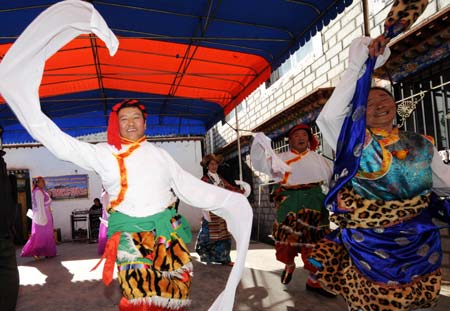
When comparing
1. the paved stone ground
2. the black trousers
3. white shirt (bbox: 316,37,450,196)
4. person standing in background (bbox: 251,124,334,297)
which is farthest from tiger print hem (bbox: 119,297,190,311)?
person standing in background (bbox: 251,124,334,297)

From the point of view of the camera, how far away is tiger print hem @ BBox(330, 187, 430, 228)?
2.30 m

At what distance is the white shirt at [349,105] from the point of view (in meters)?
2.41

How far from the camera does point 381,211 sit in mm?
2307

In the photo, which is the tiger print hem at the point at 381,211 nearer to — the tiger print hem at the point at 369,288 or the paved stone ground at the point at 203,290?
the tiger print hem at the point at 369,288

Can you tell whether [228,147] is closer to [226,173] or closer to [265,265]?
[226,173]

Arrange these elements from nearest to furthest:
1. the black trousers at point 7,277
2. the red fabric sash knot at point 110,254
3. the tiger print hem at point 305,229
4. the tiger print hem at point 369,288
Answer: the tiger print hem at point 369,288 < the red fabric sash knot at point 110,254 < the black trousers at point 7,277 < the tiger print hem at point 305,229

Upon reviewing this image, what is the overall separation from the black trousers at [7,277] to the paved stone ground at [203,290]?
1831 millimetres

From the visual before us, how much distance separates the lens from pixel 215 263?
7363 millimetres

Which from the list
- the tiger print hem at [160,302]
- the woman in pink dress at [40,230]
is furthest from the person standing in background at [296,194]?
the woman in pink dress at [40,230]

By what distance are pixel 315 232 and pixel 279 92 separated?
477 centimetres

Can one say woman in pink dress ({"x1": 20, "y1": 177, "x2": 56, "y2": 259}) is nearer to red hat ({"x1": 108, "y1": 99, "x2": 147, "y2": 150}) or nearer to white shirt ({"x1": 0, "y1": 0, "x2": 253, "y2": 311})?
red hat ({"x1": 108, "y1": 99, "x2": 147, "y2": 150})

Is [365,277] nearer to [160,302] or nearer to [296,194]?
[160,302]

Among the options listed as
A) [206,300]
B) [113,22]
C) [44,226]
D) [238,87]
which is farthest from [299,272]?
[44,226]

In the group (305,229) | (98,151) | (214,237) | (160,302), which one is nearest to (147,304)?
(160,302)
